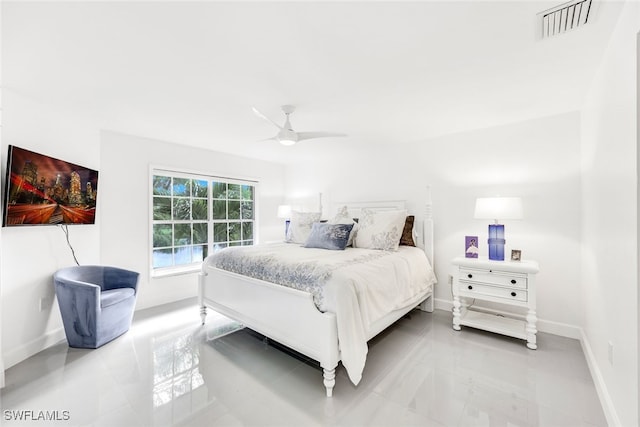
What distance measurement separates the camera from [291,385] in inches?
80.3

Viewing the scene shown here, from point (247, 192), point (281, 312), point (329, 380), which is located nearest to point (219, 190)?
point (247, 192)

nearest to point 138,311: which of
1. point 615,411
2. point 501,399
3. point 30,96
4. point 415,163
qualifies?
point 30,96

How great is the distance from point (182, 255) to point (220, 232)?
0.70 m

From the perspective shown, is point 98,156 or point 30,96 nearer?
point 30,96

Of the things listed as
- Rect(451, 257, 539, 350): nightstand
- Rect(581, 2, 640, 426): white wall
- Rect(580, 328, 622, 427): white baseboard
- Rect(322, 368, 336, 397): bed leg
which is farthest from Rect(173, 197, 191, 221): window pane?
Rect(580, 328, 622, 427): white baseboard

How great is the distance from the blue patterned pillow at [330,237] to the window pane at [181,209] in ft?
6.94

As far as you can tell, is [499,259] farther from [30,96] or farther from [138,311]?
[30,96]

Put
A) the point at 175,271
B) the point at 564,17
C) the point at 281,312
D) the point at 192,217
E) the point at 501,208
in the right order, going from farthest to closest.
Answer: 1. the point at 192,217
2. the point at 175,271
3. the point at 501,208
4. the point at 281,312
5. the point at 564,17

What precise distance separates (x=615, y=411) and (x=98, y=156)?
199 inches

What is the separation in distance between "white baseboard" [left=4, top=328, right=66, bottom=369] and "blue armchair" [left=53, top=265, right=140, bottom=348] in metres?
0.23

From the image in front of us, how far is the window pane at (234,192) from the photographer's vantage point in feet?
15.8

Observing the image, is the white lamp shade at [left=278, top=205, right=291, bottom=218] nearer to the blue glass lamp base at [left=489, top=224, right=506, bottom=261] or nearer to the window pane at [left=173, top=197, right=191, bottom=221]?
the window pane at [left=173, top=197, right=191, bottom=221]

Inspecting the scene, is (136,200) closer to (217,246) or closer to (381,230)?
(217,246)

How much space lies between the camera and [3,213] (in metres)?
2.19
